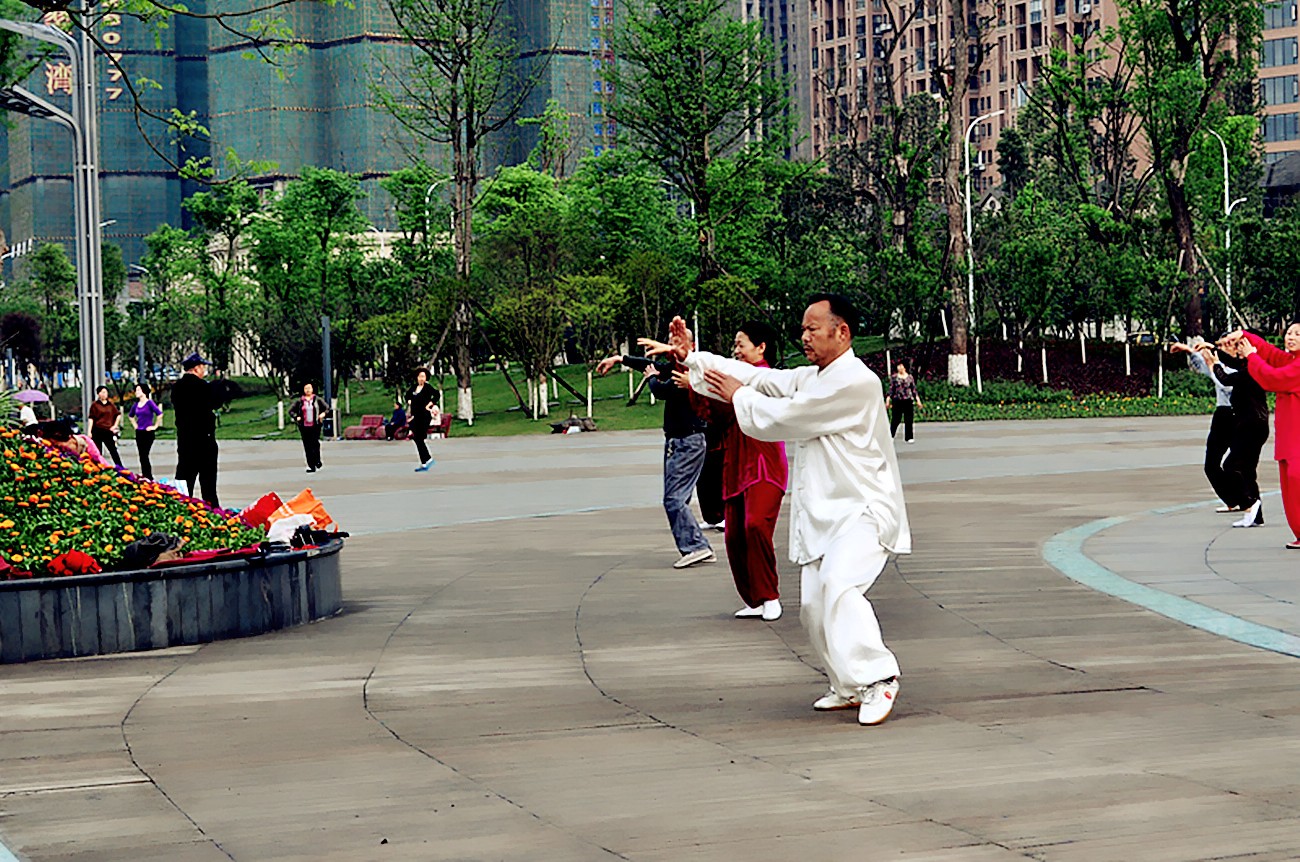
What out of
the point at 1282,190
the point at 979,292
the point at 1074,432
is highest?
the point at 1282,190

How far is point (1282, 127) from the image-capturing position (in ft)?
419

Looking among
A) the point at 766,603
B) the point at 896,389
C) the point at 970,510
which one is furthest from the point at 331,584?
the point at 896,389

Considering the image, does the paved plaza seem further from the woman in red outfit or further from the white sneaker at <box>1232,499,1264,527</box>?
the white sneaker at <box>1232,499,1264,527</box>

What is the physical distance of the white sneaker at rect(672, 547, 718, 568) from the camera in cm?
1383

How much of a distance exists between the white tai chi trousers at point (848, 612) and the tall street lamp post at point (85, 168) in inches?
546

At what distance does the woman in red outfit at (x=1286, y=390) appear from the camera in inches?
537

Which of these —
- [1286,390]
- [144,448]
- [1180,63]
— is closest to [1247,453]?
[1286,390]

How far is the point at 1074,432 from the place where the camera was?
124 ft

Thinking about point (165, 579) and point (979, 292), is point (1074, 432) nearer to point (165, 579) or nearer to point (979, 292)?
point (979, 292)

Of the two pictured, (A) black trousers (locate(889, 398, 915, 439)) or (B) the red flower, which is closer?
(B) the red flower

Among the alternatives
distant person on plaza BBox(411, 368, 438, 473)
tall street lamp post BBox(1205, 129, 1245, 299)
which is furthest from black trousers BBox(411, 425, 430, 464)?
tall street lamp post BBox(1205, 129, 1245, 299)

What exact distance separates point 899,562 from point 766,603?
11.3 ft

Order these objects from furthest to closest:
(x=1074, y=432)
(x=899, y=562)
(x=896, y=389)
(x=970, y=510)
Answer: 1. (x=1074, y=432)
2. (x=896, y=389)
3. (x=970, y=510)
4. (x=899, y=562)

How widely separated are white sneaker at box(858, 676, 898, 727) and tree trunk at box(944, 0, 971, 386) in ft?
138
